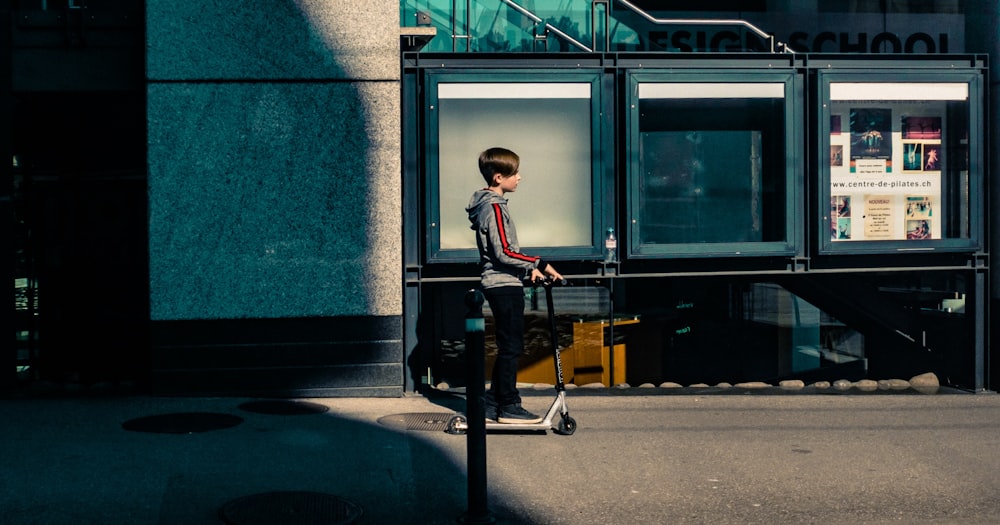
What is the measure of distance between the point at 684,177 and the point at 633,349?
1.89 metres

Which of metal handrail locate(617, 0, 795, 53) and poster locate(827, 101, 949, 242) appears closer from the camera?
metal handrail locate(617, 0, 795, 53)

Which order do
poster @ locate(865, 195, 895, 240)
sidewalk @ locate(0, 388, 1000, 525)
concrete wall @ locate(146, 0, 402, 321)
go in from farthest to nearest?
poster @ locate(865, 195, 895, 240) < concrete wall @ locate(146, 0, 402, 321) < sidewalk @ locate(0, 388, 1000, 525)

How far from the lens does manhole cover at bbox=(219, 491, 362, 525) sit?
5.10m

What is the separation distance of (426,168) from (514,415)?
2436mm

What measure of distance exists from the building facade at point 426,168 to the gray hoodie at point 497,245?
1.67 meters

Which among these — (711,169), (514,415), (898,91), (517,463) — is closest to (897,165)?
(898,91)

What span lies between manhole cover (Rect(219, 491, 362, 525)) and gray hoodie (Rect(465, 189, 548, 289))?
1962 millimetres

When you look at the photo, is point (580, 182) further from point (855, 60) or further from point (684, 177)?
point (855, 60)

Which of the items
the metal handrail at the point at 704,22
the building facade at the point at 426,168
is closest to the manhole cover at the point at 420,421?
the building facade at the point at 426,168

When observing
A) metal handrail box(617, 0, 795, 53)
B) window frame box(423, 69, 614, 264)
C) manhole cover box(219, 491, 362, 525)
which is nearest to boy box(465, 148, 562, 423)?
window frame box(423, 69, 614, 264)

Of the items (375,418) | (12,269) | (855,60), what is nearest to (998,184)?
(855,60)

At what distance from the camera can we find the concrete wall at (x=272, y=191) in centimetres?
826

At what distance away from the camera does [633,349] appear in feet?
33.6

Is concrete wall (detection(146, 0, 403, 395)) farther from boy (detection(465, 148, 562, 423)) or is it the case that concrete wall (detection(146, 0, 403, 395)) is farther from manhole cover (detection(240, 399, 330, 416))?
boy (detection(465, 148, 562, 423))
